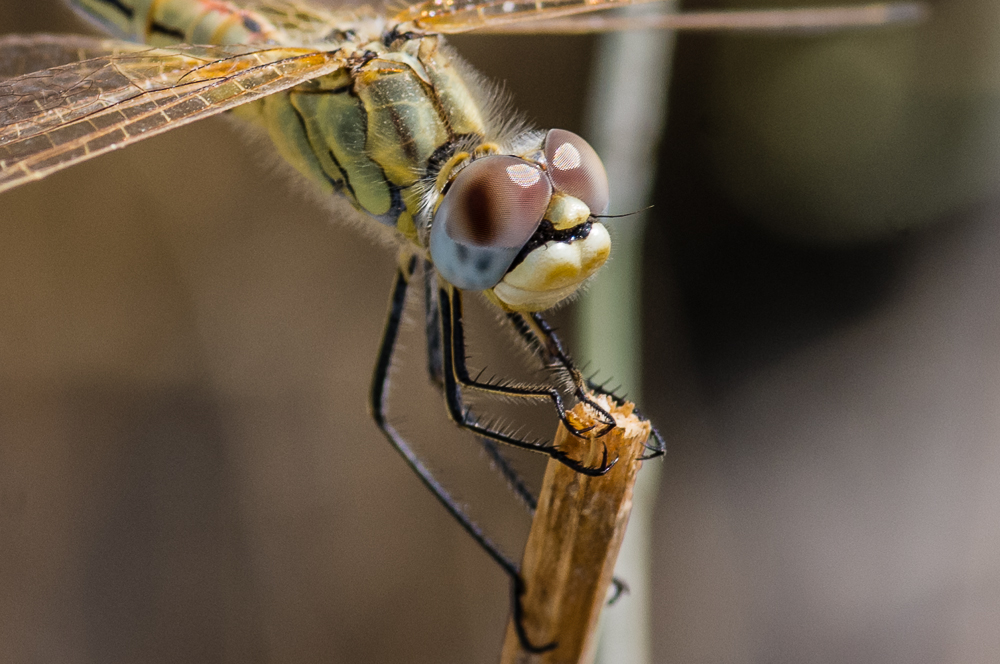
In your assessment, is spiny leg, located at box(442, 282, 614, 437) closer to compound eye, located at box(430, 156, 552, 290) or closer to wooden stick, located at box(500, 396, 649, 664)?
wooden stick, located at box(500, 396, 649, 664)

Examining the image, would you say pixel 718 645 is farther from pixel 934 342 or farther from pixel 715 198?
pixel 715 198

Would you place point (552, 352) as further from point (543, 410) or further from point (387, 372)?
point (543, 410)

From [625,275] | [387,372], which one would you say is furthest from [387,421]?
[625,275]

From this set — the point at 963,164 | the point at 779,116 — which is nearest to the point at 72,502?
the point at 779,116

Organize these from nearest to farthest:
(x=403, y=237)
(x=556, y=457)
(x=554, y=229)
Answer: (x=556, y=457)
(x=554, y=229)
(x=403, y=237)

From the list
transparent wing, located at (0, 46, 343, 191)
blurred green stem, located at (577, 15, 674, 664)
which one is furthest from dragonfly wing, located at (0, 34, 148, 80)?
blurred green stem, located at (577, 15, 674, 664)
